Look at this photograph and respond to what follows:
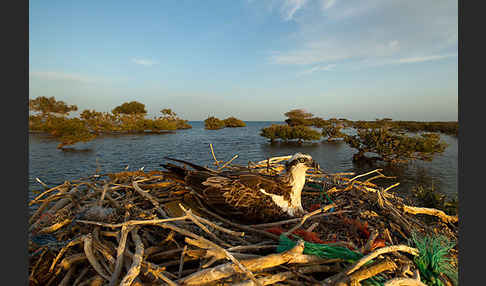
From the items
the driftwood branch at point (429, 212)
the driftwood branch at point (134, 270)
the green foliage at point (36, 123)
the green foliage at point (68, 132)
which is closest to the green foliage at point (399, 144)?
the driftwood branch at point (429, 212)

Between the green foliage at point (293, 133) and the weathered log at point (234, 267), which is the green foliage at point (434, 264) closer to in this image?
the weathered log at point (234, 267)

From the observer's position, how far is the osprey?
227cm

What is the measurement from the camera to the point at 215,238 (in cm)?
161

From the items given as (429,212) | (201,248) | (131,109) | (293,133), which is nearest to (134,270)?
(201,248)

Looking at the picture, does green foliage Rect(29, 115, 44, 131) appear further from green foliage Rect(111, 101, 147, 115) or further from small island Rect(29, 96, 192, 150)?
green foliage Rect(111, 101, 147, 115)

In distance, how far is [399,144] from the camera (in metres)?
12.6

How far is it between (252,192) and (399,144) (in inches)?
576

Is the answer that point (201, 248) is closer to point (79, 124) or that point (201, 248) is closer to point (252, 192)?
point (252, 192)

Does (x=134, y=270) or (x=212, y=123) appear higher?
(x=212, y=123)

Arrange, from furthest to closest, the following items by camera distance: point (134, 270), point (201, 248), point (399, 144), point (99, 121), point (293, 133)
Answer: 1. point (99, 121)
2. point (293, 133)
3. point (399, 144)
4. point (201, 248)
5. point (134, 270)

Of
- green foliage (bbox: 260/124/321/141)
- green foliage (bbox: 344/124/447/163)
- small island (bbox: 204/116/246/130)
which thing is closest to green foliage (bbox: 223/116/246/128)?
small island (bbox: 204/116/246/130)

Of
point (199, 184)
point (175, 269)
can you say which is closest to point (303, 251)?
point (175, 269)

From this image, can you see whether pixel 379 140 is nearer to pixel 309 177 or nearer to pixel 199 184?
pixel 309 177

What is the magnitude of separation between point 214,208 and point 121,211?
3.48ft
